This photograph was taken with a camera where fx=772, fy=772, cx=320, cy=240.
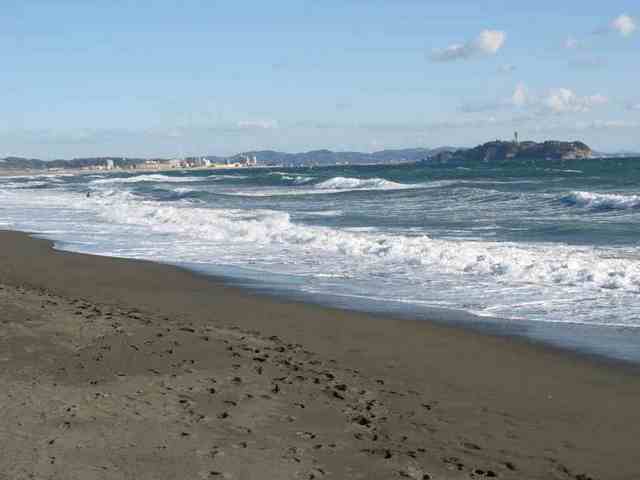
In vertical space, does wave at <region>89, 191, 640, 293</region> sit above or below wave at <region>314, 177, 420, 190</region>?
below

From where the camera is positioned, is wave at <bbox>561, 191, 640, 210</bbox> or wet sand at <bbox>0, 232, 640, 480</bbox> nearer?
wet sand at <bbox>0, 232, 640, 480</bbox>

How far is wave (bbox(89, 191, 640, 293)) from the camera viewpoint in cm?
1280

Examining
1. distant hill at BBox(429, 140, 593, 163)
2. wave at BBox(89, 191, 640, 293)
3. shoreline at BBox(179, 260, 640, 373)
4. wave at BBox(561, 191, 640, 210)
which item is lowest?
shoreline at BBox(179, 260, 640, 373)

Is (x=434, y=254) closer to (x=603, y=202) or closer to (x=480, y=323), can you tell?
(x=480, y=323)

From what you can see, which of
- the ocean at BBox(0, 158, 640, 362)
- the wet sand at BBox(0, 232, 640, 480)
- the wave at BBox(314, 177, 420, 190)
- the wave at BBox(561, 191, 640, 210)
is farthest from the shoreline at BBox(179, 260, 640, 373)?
the wave at BBox(314, 177, 420, 190)

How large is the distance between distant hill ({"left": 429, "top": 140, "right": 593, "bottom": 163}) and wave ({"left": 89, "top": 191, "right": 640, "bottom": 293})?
11592 cm

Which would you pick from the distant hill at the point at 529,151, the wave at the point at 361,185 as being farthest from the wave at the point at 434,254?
the distant hill at the point at 529,151

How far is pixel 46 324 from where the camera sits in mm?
9211

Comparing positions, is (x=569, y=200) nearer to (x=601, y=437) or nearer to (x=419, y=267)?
(x=419, y=267)

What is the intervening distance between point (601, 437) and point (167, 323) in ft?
19.0

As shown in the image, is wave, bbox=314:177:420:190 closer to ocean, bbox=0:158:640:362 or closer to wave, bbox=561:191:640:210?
ocean, bbox=0:158:640:362

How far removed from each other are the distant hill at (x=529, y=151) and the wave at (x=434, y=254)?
115922 mm

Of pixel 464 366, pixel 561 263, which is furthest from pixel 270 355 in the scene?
pixel 561 263

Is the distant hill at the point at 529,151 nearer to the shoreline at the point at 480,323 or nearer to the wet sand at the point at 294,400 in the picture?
A: the shoreline at the point at 480,323
